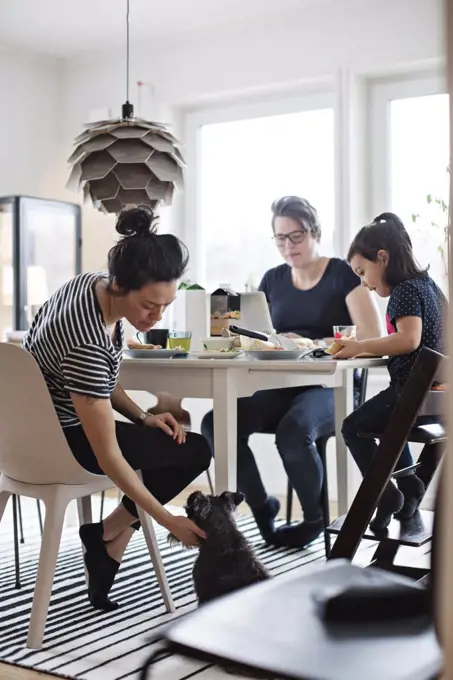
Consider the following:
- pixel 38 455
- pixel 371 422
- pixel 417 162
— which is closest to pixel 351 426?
pixel 371 422

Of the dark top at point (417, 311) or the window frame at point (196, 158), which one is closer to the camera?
the dark top at point (417, 311)

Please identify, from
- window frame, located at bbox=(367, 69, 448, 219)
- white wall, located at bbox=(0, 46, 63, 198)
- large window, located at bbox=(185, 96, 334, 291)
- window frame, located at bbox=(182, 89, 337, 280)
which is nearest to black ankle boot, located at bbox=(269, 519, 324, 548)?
large window, located at bbox=(185, 96, 334, 291)

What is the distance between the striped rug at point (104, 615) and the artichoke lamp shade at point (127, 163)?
126 cm

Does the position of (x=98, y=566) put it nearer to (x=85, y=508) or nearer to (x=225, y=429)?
(x=85, y=508)

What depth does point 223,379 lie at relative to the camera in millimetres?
2520

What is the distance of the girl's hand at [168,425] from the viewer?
7.96 ft

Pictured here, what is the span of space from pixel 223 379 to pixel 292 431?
2.31 ft

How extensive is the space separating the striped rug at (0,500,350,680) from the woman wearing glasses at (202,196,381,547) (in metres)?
0.18

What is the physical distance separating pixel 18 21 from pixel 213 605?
4.17 metres

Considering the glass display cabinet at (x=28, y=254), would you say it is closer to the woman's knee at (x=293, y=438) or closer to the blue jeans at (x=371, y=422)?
the woman's knee at (x=293, y=438)

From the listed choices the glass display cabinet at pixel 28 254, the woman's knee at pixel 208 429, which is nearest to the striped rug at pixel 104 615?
the woman's knee at pixel 208 429

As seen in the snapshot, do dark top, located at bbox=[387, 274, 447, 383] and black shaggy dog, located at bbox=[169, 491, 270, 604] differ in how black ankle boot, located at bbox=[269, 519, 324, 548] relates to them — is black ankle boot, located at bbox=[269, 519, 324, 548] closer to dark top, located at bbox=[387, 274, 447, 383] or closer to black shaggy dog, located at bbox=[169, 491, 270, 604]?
dark top, located at bbox=[387, 274, 447, 383]

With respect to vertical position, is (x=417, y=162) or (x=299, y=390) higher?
(x=417, y=162)

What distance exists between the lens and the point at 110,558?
2.48 m
